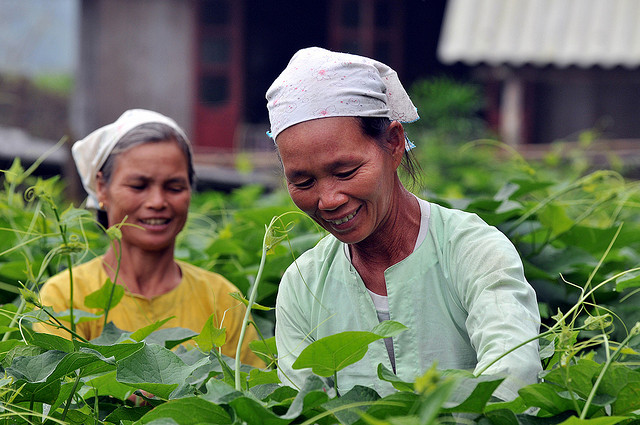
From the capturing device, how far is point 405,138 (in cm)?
173

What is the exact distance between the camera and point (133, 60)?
9797 mm

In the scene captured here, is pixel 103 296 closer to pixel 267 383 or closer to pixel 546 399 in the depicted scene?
pixel 267 383

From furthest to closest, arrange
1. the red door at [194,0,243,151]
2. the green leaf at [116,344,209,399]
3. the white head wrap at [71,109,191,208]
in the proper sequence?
the red door at [194,0,243,151] → the white head wrap at [71,109,191,208] → the green leaf at [116,344,209,399]

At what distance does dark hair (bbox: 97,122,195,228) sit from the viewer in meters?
2.66

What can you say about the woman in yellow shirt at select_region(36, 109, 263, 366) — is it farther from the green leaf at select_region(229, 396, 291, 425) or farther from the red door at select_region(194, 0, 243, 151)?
the red door at select_region(194, 0, 243, 151)

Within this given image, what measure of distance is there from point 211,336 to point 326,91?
0.48 m

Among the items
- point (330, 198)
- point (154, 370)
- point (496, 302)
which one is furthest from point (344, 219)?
point (154, 370)

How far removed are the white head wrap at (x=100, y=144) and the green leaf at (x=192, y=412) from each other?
1.61 m

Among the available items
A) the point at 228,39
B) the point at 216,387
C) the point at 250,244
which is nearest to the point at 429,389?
the point at 216,387

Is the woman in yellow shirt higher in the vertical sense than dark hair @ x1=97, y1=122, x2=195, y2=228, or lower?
lower

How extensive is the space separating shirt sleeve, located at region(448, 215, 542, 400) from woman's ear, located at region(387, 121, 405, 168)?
18 cm

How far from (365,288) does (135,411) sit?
0.48m

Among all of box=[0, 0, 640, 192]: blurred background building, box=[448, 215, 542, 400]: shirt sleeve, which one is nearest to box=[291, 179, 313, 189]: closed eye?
box=[448, 215, 542, 400]: shirt sleeve

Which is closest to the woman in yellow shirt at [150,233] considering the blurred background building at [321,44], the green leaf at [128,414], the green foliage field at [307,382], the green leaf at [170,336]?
the green foliage field at [307,382]
